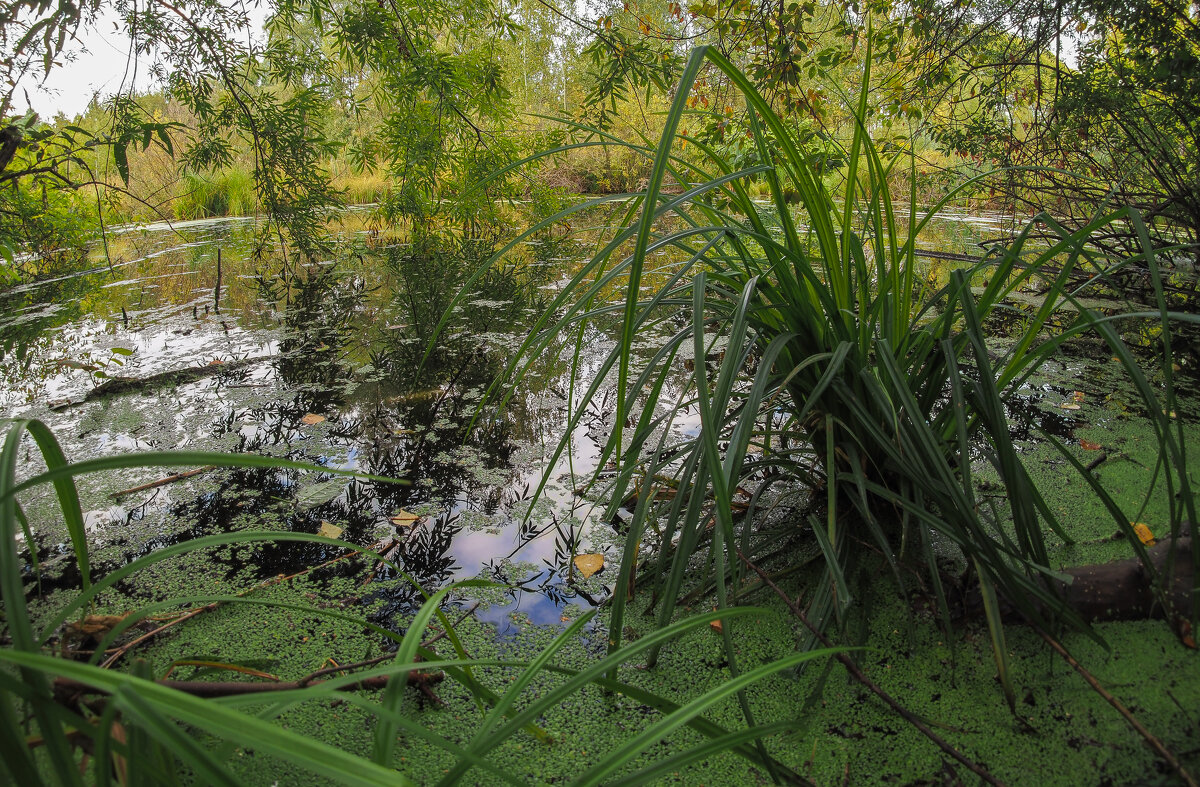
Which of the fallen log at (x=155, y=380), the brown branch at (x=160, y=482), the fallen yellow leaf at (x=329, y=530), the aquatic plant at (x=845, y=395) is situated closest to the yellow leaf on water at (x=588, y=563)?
the aquatic plant at (x=845, y=395)

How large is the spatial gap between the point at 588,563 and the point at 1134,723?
85cm

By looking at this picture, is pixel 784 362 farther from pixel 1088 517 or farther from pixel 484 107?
pixel 484 107

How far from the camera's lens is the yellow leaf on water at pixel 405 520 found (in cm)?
150

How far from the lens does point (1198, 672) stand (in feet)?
2.87

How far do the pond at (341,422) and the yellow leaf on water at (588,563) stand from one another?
16mm

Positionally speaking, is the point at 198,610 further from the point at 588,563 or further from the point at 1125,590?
the point at 1125,590

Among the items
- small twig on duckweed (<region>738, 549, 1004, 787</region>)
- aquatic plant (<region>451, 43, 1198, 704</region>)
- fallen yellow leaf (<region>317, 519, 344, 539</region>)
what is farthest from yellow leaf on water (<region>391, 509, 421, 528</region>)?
small twig on duckweed (<region>738, 549, 1004, 787</region>)

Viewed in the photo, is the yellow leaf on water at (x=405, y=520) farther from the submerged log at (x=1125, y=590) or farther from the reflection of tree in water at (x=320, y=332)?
the submerged log at (x=1125, y=590)

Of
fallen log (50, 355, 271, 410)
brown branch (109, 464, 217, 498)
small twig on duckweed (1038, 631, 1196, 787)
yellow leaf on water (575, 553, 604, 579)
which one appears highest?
fallen log (50, 355, 271, 410)

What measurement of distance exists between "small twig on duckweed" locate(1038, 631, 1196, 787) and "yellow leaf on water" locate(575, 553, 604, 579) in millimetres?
737

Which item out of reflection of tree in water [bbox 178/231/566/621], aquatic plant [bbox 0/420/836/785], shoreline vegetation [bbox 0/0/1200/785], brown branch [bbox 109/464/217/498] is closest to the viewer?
aquatic plant [bbox 0/420/836/785]

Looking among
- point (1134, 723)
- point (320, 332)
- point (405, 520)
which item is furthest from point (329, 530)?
point (320, 332)

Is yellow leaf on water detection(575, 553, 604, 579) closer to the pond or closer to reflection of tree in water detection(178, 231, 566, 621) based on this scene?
the pond

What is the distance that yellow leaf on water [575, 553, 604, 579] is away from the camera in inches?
51.3
